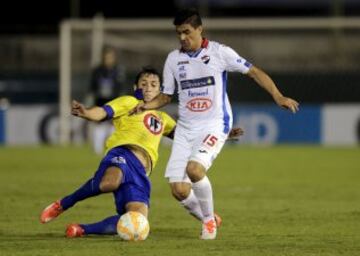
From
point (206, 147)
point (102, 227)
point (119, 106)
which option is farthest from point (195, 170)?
point (102, 227)

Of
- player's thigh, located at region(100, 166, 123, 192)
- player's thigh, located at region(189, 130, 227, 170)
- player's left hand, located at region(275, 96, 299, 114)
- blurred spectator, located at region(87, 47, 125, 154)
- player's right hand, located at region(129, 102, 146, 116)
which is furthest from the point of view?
blurred spectator, located at region(87, 47, 125, 154)

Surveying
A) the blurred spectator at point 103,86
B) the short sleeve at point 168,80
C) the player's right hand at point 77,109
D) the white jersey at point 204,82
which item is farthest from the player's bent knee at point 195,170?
the blurred spectator at point 103,86

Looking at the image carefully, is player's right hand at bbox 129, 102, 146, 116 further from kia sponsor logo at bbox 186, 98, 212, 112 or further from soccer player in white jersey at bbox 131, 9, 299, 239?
kia sponsor logo at bbox 186, 98, 212, 112

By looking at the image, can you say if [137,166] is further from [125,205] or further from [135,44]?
[135,44]

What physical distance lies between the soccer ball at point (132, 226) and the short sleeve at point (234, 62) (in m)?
1.63

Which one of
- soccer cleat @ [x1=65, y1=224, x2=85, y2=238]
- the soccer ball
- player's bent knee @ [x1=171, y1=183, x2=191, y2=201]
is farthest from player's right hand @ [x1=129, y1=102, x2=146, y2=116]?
soccer cleat @ [x1=65, y1=224, x2=85, y2=238]

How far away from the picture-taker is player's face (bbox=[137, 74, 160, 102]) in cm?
1046

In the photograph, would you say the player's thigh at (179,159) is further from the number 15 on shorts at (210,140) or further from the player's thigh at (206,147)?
the number 15 on shorts at (210,140)

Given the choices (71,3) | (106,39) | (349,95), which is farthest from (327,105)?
(71,3)

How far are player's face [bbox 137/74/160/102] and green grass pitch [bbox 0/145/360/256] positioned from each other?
134 cm

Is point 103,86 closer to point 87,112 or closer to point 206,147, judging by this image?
point 206,147

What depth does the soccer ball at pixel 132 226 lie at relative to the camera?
965 cm

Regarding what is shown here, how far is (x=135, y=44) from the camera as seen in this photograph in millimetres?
30422

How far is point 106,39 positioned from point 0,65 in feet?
9.32
